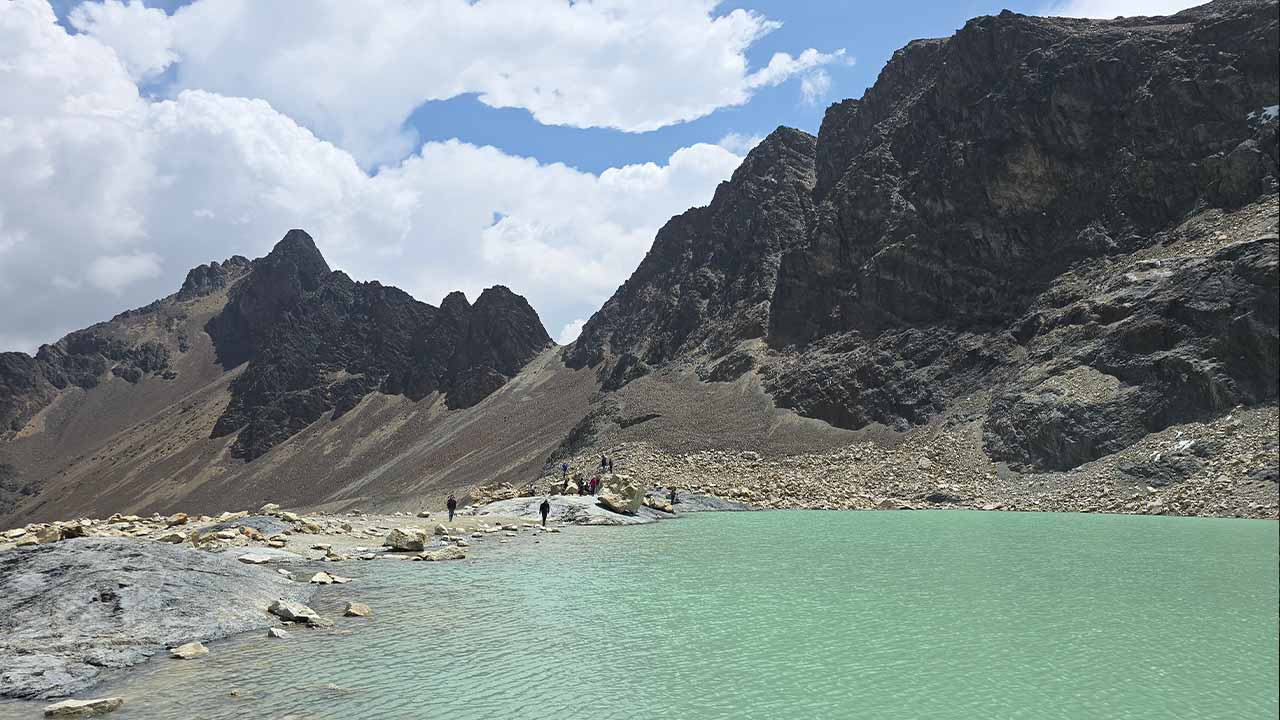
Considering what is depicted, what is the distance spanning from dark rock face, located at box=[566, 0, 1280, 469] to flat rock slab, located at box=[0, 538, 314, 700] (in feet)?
211

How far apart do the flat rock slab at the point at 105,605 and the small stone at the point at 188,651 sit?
0.58 metres

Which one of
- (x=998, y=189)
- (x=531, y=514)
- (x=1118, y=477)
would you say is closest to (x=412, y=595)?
(x=531, y=514)

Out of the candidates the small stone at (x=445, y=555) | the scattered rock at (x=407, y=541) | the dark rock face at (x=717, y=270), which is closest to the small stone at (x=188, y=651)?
the small stone at (x=445, y=555)

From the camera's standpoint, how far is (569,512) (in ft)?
160

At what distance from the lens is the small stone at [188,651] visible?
16.9m

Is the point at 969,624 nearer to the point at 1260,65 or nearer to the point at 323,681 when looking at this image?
the point at 323,681

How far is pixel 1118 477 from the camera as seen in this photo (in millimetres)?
54469

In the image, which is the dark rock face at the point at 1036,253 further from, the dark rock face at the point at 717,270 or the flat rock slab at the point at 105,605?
the flat rock slab at the point at 105,605

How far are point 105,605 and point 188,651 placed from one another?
363 centimetres

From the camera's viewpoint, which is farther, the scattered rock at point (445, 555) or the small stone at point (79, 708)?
the scattered rock at point (445, 555)

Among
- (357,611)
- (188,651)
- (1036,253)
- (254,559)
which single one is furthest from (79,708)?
(1036,253)

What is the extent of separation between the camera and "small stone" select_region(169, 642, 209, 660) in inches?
665

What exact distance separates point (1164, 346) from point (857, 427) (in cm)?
3343

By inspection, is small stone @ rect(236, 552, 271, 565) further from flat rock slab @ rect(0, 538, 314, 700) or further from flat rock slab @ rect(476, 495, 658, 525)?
flat rock slab @ rect(476, 495, 658, 525)
